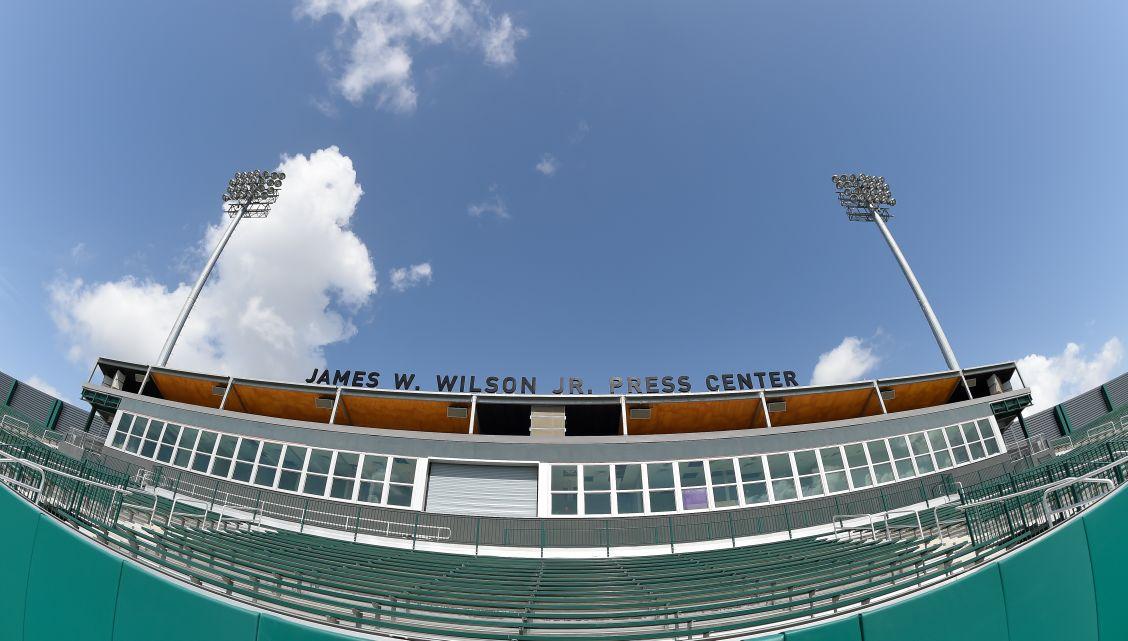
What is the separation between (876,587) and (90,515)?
1391cm

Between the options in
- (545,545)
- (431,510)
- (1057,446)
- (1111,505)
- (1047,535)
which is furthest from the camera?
(1057,446)

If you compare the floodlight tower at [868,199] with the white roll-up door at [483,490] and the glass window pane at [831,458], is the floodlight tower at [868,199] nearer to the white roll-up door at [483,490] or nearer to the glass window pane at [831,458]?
the glass window pane at [831,458]

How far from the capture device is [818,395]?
23.4 metres

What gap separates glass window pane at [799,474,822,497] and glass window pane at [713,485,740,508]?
2.60 m

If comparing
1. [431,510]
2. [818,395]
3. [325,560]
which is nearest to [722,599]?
[325,560]

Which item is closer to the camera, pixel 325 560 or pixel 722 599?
pixel 722 599

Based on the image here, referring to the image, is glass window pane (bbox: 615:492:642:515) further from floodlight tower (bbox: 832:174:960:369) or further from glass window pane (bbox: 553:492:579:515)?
floodlight tower (bbox: 832:174:960:369)

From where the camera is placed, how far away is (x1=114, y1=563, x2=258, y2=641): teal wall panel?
6.08 meters

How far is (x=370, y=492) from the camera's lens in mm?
18109

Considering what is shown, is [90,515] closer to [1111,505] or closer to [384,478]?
[384,478]

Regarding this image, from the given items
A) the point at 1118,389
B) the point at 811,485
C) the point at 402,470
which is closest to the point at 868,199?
the point at 1118,389

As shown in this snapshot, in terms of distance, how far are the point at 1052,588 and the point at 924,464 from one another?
15.2 meters

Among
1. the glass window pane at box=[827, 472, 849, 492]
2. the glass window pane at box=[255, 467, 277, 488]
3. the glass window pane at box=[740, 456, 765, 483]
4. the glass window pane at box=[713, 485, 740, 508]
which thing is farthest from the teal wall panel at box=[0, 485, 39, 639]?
the glass window pane at box=[827, 472, 849, 492]

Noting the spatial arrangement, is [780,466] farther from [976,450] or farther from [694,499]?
[976,450]
